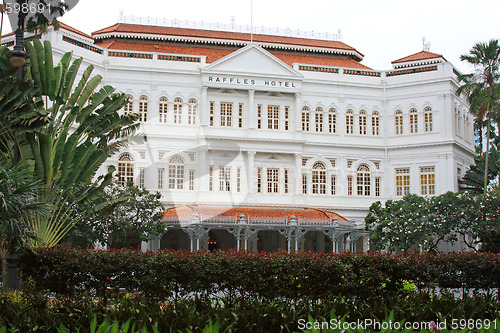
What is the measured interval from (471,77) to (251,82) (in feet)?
43.6

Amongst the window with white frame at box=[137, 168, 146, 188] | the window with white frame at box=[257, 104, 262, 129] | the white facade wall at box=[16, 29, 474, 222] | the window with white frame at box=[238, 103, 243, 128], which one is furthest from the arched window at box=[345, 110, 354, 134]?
the window with white frame at box=[137, 168, 146, 188]

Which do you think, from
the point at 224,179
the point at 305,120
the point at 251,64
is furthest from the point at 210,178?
the point at 251,64

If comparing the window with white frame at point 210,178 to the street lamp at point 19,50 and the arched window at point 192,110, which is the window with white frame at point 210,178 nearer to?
the arched window at point 192,110

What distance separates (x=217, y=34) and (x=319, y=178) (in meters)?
12.5

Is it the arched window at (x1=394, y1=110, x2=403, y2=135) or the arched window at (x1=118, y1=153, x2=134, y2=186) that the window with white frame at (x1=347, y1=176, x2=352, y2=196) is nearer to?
the arched window at (x1=394, y1=110, x2=403, y2=135)


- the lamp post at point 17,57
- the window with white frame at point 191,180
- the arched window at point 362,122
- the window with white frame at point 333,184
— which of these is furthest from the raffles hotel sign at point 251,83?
the lamp post at point 17,57

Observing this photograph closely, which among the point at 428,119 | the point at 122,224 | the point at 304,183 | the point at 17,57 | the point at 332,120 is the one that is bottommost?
the point at 122,224

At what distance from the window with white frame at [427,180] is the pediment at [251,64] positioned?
10623 mm

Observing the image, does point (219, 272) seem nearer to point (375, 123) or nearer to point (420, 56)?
point (375, 123)

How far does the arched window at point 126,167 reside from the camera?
1421 inches

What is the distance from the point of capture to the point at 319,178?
3900cm

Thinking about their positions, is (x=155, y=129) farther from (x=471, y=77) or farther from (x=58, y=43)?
(x=471, y=77)

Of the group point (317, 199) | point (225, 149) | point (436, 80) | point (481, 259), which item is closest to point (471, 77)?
point (436, 80)

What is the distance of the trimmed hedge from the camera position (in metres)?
13.5
